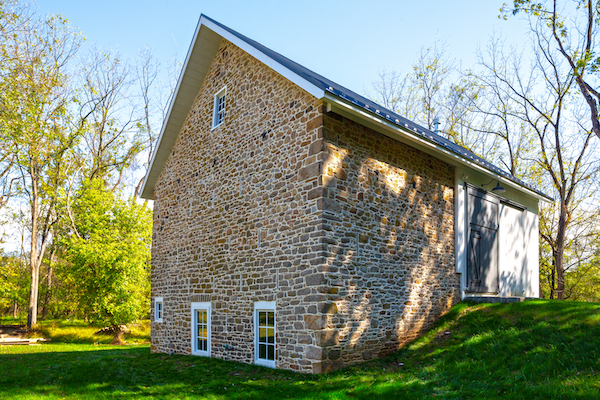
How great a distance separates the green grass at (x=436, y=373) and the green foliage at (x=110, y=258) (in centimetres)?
1085

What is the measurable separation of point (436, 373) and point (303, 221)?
3.68m

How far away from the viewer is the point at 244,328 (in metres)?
9.73

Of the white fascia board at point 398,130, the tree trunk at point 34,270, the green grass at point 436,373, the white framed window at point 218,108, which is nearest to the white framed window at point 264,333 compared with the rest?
the green grass at point 436,373

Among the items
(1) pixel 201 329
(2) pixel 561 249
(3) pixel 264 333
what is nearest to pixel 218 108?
(1) pixel 201 329

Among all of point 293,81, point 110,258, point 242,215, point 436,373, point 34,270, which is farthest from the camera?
point 34,270

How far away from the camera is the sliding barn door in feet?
39.1

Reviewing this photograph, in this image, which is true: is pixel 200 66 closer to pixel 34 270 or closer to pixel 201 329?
pixel 201 329

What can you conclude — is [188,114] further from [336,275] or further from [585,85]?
[585,85]

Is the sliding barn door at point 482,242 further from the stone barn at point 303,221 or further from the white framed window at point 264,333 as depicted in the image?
the white framed window at point 264,333

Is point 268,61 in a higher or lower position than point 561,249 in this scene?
higher

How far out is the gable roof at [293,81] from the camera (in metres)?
8.14

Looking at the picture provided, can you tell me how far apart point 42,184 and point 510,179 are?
2475cm

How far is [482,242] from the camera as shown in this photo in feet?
40.8

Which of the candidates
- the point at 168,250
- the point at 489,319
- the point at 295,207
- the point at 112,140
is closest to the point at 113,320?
the point at 168,250
